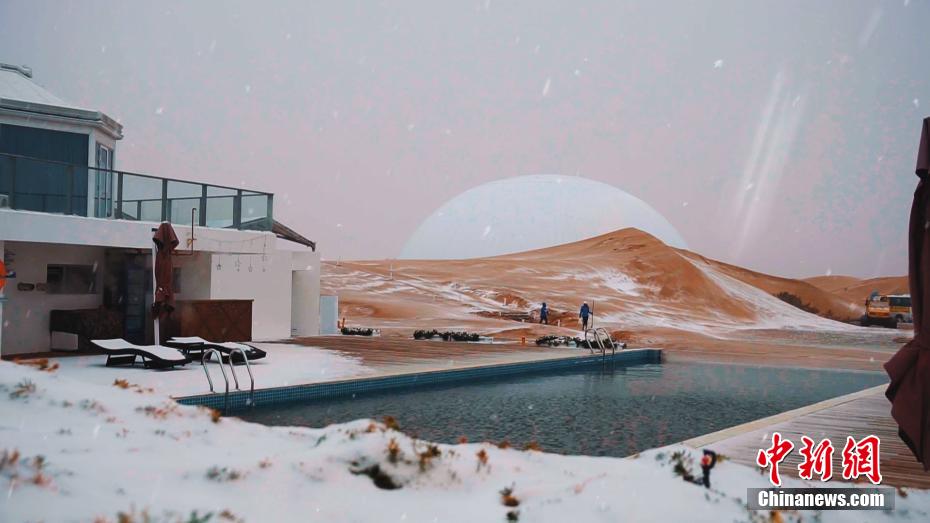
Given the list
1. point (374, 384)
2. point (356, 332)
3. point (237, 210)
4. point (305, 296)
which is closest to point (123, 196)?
point (237, 210)

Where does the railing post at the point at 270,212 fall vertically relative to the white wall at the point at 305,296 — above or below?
above

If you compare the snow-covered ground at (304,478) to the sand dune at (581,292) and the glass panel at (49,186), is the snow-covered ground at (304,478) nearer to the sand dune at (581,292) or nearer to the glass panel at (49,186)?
the glass panel at (49,186)

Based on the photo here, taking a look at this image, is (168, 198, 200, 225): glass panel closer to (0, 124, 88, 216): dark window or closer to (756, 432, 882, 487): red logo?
(0, 124, 88, 216): dark window

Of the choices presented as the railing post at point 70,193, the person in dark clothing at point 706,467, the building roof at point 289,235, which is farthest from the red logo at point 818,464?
the building roof at point 289,235

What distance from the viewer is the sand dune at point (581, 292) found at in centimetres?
3244

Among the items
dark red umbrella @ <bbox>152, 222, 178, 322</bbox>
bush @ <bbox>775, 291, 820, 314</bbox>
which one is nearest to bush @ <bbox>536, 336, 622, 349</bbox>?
dark red umbrella @ <bbox>152, 222, 178, 322</bbox>

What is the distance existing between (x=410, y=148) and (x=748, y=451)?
129ft

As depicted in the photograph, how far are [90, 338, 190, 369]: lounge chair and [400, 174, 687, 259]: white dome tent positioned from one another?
53117 millimetres

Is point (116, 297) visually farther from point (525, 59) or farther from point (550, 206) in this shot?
point (550, 206)

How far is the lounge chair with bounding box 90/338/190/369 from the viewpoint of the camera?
36.7ft

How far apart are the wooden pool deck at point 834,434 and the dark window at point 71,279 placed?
453 inches

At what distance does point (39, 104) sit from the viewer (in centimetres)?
1452

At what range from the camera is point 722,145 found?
132ft

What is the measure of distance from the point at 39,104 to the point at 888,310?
36.8 m
